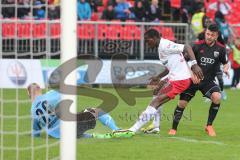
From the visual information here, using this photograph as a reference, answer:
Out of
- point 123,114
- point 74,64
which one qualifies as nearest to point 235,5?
point 123,114

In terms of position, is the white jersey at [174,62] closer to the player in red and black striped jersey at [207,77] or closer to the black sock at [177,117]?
the player in red and black striped jersey at [207,77]

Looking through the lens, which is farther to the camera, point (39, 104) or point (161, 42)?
point (161, 42)

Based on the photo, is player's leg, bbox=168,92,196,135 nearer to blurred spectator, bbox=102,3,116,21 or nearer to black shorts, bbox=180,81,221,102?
black shorts, bbox=180,81,221,102

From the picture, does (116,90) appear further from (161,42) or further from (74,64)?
(74,64)

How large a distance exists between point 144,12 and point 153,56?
7.35ft

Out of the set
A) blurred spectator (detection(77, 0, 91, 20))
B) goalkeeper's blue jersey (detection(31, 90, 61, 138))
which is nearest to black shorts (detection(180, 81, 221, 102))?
goalkeeper's blue jersey (detection(31, 90, 61, 138))

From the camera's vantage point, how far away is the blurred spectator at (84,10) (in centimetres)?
2262

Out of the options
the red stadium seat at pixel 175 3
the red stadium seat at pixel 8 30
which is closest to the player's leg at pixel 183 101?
the red stadium seat at pixel 8 30

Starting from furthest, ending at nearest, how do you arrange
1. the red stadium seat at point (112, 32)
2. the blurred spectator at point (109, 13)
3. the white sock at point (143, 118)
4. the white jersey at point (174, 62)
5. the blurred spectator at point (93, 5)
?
the blurred spectator at point (93, 5), the blurred spectator at point (109, 13), the red stadium seat at point (112, 32), the white jersey at point (174, 62), the white sock at point (143, 118)

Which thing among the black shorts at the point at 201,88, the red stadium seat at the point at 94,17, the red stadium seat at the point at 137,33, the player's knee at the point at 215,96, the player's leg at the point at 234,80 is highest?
the red stadium seat at the point at 94,17

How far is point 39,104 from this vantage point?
33.4 feet

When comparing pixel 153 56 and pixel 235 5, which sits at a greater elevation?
pixel 235 5

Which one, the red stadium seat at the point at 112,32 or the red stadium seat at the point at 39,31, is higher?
the red stadium seat at the point at 39,31

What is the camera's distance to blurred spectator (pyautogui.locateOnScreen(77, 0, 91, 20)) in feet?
74.2
